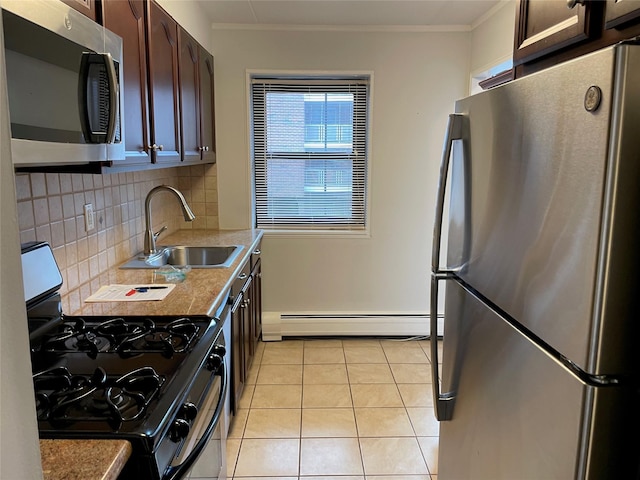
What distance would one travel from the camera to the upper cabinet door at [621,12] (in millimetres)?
874

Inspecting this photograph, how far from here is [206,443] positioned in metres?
1.29

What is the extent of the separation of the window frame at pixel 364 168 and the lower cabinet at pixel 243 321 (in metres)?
0.47

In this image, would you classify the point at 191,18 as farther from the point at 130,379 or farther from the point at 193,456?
the point at 193,456

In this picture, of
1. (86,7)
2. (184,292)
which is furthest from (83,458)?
(86,7)

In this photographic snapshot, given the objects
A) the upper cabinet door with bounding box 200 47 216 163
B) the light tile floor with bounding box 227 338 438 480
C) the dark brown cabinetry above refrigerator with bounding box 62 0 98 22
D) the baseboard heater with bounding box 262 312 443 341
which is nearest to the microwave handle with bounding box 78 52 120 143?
the dark brown cabinetry above refrigerator with bounding box 62 0 98 22

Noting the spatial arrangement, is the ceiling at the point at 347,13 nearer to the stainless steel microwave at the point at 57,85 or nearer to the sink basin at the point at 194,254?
the sink basin at the point at 194,254

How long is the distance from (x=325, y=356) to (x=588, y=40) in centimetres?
284

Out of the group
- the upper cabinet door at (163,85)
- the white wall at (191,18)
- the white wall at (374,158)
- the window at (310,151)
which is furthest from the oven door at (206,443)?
the window at (310,151)

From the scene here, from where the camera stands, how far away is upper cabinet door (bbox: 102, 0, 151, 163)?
5.62 feet

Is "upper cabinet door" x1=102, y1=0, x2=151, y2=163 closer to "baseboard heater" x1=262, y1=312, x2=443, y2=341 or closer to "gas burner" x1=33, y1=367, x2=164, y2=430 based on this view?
"gas burner" x1=33, y1=367, x2=164, y2=430

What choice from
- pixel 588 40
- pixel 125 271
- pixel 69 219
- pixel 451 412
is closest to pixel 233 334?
pixel 125 271

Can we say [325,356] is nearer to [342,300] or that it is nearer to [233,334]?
[342,300]

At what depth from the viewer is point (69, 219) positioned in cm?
189

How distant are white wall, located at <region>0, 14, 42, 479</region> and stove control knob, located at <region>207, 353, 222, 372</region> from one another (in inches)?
39.8
